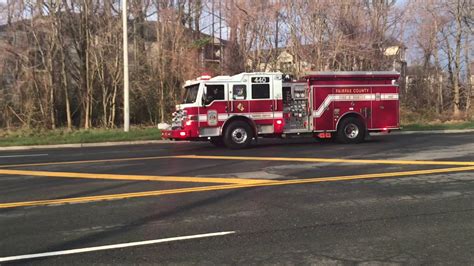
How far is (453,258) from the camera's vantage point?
4.97 m

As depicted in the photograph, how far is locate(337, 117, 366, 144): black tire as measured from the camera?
18.2m

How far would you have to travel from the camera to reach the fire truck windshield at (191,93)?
1675cm

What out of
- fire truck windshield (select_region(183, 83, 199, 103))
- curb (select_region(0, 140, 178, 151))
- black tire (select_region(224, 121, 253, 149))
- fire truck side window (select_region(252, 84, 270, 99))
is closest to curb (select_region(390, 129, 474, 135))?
fire truck side window (select_region(252, 84, 270, 99))

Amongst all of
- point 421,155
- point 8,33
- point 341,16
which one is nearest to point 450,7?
point 341,16

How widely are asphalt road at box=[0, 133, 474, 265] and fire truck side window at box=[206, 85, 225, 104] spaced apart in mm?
4574

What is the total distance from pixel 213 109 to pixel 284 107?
2791 mm

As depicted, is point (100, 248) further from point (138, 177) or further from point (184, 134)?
point (184, 134)

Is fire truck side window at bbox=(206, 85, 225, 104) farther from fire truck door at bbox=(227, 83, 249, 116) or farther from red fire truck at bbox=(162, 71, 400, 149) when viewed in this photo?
fire truck door at bbox=(227, 83, 249, 116)

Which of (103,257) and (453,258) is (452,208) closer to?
(453,258)

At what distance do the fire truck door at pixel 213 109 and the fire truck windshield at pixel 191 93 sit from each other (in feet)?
1.46

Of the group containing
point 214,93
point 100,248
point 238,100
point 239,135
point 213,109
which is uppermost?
point 214,93

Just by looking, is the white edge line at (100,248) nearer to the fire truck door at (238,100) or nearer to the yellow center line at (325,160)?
the yellow center line at (325,160)

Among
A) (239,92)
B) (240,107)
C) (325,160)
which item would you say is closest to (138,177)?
(325,160)

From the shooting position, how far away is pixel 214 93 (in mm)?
16641
